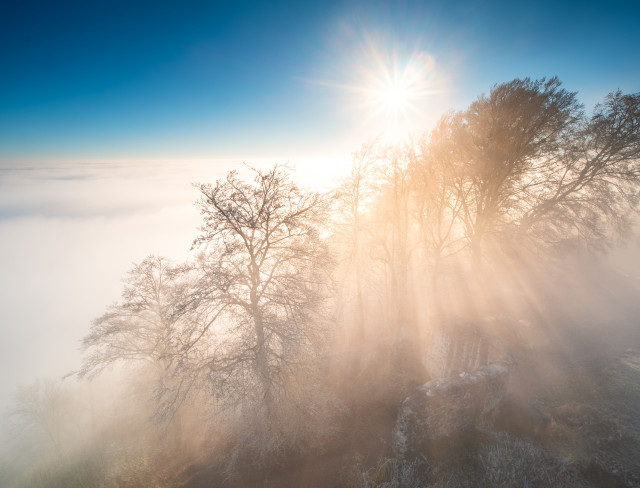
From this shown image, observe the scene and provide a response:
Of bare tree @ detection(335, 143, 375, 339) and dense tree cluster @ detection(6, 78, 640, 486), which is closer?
dense tree cluster @ detection(6, 78, 640, 486)

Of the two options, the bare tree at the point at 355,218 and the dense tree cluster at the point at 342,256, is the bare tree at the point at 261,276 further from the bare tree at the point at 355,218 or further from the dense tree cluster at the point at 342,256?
the bare tree at the point at 355,218

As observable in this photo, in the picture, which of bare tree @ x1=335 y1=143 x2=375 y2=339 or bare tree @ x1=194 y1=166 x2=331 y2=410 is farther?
bare tree @ x1=335 y1=143 x2=375 y2=339

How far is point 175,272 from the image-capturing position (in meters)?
8.42

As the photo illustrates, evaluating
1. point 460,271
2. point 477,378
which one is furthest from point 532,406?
point 460,271

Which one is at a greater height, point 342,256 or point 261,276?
point 342,256

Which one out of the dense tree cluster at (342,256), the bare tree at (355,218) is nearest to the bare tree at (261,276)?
the dense tree cluster at (342,256)

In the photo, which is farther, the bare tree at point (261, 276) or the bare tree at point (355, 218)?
the bare tree at point (355, 218)

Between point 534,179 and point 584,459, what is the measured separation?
12530 mm

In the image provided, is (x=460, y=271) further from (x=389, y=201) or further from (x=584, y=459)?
(x=584, y=459)

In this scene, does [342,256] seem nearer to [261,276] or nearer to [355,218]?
[355,218]

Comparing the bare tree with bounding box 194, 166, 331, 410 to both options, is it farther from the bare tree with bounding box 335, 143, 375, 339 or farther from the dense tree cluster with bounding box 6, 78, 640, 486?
the bare tree with bounding box 335, 143, 375, 339

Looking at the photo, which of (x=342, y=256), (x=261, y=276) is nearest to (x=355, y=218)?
(x=342, y=256)

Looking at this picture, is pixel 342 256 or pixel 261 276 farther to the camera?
pixel 342 256

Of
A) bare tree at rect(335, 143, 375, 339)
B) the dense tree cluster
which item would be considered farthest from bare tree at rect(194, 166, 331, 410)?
bare tree at rect(335, 143, 375, 339)
